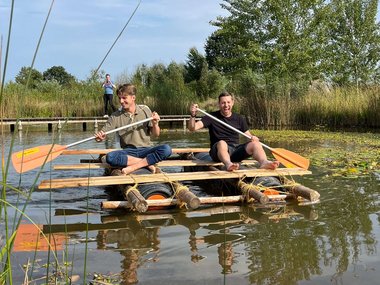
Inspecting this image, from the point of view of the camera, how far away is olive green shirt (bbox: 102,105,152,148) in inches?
229

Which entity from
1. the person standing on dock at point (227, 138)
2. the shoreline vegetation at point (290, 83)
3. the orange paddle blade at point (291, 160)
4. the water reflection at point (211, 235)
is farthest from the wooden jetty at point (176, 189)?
the shoreline vegetation at point (290, 83)

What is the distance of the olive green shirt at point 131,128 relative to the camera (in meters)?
5.81

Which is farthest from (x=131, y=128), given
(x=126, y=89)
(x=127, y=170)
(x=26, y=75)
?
(x=26, y=75)

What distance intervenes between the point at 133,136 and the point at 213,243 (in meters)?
2.39

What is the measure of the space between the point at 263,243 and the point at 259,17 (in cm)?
2131

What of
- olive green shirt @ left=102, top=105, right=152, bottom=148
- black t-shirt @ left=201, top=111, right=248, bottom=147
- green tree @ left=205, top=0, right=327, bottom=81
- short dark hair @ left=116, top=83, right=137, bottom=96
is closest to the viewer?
short dark hair @ left=116, top=83, right=137, bottom=96

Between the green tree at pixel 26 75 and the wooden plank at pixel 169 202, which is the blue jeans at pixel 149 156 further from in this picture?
the green tree at pixel 26 75

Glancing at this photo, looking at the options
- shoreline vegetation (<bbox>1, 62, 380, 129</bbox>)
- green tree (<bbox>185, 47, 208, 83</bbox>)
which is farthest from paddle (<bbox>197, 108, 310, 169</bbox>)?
green tree (<bbox>185, 47, 208, 83</bbox>)

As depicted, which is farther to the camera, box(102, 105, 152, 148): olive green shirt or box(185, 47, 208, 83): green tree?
box(185, 47, 208, 83): green tree

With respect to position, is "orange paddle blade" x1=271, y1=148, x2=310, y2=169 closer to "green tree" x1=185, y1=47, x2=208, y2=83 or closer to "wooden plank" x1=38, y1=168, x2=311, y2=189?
"wooden plank" x1=38, y1=168, x2=311, y2=189

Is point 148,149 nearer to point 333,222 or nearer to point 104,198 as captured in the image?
point 104,198

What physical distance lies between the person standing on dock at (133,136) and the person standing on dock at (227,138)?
1.89 ft

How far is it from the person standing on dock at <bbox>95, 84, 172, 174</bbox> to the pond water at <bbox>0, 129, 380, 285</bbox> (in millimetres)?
605

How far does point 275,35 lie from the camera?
23484mm
